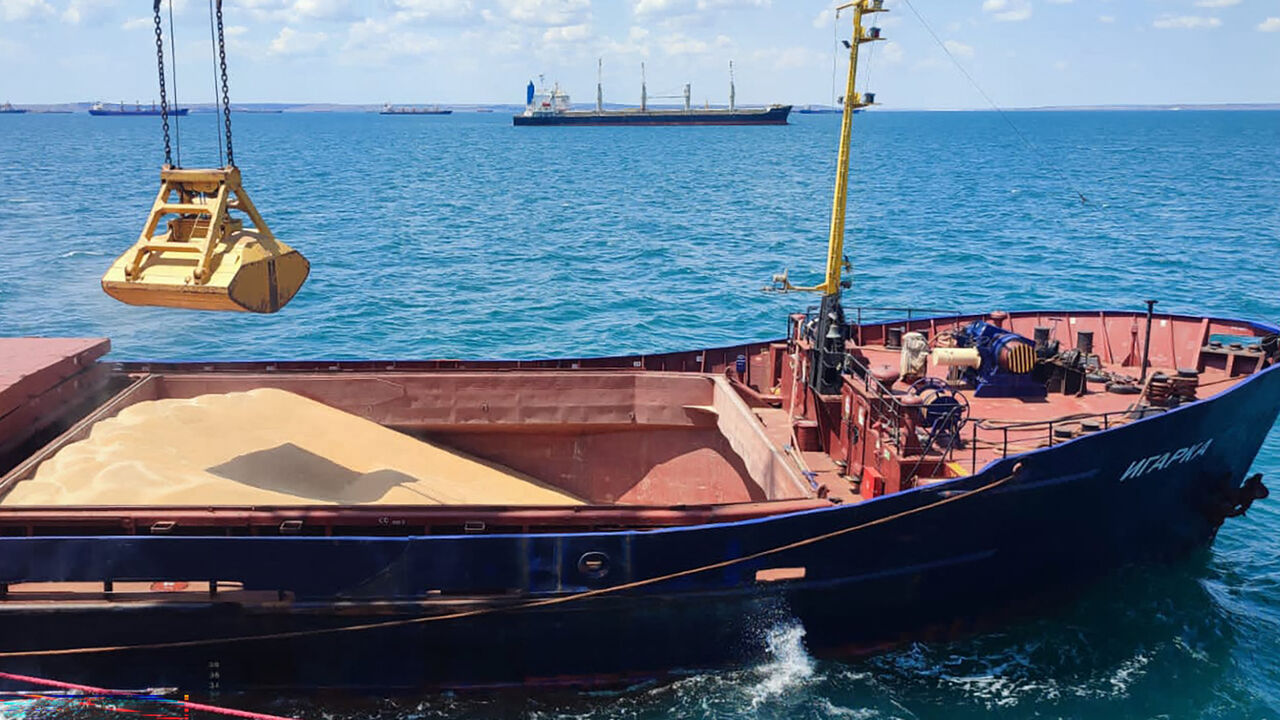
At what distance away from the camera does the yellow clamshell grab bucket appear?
12.3 metres

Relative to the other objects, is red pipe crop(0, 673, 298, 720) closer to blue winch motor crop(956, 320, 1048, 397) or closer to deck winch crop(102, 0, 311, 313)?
deck winch crop(102, 0, 311, 313)

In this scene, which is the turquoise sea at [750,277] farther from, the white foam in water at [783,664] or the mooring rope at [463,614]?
the mooring rope at [463,614]

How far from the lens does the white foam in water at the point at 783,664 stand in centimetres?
1323

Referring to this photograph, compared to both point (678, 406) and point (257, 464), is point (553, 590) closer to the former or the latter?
point (257, 464)

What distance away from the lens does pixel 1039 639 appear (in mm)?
14594

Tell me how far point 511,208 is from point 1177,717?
2476 inches

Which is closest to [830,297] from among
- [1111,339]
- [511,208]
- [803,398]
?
[803,398]

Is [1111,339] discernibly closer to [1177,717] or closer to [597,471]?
[1177,717]

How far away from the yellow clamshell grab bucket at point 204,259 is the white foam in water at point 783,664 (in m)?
7.62

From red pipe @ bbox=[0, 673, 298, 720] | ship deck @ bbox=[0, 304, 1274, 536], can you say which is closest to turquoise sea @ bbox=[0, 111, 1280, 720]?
red pipe @ bbox=[0, 673, 298, 720]

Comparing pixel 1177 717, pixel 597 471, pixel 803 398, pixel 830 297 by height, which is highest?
pixel 830 297

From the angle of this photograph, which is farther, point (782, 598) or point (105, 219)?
point (105, 219)

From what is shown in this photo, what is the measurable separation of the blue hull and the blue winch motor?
257 cm

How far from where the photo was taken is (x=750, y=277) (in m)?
45.0
